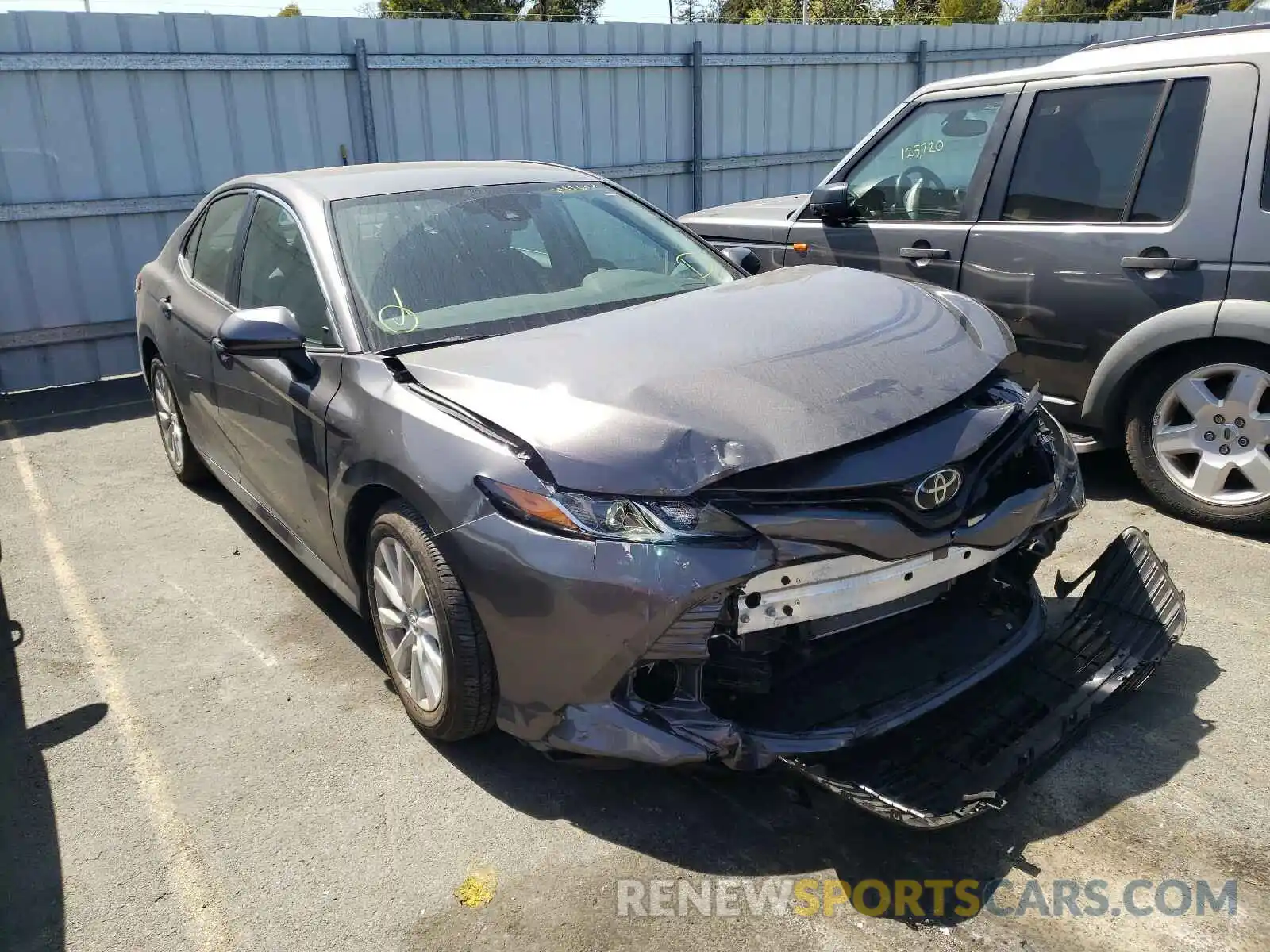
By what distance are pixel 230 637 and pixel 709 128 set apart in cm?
844

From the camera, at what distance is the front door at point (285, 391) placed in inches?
134

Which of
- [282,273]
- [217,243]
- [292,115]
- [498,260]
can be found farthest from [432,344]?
[292,115]

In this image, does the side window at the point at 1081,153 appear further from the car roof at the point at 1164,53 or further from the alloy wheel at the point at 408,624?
the alloy wheel at the point at 408,624

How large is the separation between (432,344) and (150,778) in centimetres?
160

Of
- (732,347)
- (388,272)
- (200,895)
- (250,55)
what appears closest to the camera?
(200,895)

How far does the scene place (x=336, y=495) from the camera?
3.29 metres

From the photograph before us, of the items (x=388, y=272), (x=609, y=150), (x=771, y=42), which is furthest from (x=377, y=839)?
(x=771, y=42)

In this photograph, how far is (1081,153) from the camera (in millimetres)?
4594

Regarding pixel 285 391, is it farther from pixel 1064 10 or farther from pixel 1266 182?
pixel 1064 10

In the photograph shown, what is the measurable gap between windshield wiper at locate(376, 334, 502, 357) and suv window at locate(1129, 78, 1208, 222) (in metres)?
2.91

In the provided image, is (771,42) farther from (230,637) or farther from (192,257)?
(230,637)

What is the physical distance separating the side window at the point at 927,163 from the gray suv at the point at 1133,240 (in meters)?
0.01

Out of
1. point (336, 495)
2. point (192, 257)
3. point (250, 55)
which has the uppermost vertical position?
point (250, 55)

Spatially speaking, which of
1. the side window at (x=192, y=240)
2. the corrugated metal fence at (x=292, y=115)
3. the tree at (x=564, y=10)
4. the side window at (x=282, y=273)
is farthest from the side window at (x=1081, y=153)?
the tree at (x=564, y=10)
